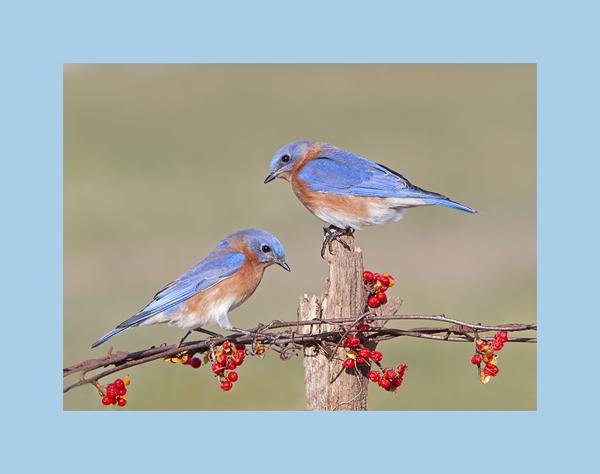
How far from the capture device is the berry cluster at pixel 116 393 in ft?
17.3

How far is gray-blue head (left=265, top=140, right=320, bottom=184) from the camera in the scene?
20.8 feet

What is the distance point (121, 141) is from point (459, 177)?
323 cm

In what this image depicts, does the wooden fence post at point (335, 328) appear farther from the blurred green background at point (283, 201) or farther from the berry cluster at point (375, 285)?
the blurred green background at point (283, 201)

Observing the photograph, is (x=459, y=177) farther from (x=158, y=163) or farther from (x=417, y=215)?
(x=158, y=163)

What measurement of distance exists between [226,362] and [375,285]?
0.91 meters

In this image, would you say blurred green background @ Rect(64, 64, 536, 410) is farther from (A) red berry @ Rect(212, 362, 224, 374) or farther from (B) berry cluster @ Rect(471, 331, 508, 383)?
(B) berry cluster @ Rect(471, 331, 508, 383)

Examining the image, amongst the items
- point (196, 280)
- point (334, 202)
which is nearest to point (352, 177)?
point (334, 202)

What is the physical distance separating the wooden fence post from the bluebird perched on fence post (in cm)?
67

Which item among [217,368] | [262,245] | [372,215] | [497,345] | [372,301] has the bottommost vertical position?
[217,368]

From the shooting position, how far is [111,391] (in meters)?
5.28

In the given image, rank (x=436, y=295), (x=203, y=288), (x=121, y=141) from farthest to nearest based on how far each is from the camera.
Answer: (x=121, y=141) → (x=436, y=295) → (x=203, y=288)

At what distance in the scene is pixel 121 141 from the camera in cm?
934

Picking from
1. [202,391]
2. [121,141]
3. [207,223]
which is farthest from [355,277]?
[121,141]

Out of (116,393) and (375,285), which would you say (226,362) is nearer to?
(116,393)
